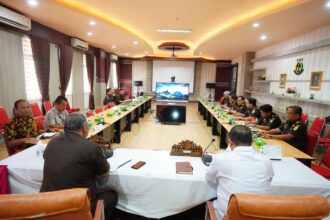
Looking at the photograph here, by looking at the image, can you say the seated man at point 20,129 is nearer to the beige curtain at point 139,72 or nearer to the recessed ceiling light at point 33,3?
the recessed ceiling light at point 33,3

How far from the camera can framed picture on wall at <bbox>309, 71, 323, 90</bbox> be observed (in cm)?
406

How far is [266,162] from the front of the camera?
4.16 feet

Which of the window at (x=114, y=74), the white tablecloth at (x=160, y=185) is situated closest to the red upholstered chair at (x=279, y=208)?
the white tablecloth at (x=160, y=185)

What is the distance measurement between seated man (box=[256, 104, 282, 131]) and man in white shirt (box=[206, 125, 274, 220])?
2542 millimetres

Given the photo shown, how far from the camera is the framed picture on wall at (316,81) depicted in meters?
4.06

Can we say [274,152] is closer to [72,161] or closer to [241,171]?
[241,171]

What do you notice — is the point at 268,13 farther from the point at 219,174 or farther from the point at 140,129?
the point at 140,129

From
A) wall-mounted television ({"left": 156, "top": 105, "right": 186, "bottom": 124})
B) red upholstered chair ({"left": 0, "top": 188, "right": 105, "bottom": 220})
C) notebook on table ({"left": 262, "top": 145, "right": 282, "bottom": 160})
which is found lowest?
wall-mounted television ({"left": 156, "top": 105, "right": 186, "bottom": 124})

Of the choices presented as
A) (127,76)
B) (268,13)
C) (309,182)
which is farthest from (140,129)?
(127,76)

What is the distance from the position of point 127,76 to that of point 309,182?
11.5m

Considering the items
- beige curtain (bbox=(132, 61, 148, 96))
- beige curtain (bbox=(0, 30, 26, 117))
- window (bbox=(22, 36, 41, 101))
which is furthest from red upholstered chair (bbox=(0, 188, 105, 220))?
beige curtain (bbox=(132, 61, 148, 96))

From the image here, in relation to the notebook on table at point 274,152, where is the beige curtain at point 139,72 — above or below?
above

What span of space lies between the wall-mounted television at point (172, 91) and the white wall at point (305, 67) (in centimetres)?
445

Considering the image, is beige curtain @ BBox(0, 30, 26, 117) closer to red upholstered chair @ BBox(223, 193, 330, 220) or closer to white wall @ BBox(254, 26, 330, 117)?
red upholstered chair @ BBox(223, 193, 330, 220)
